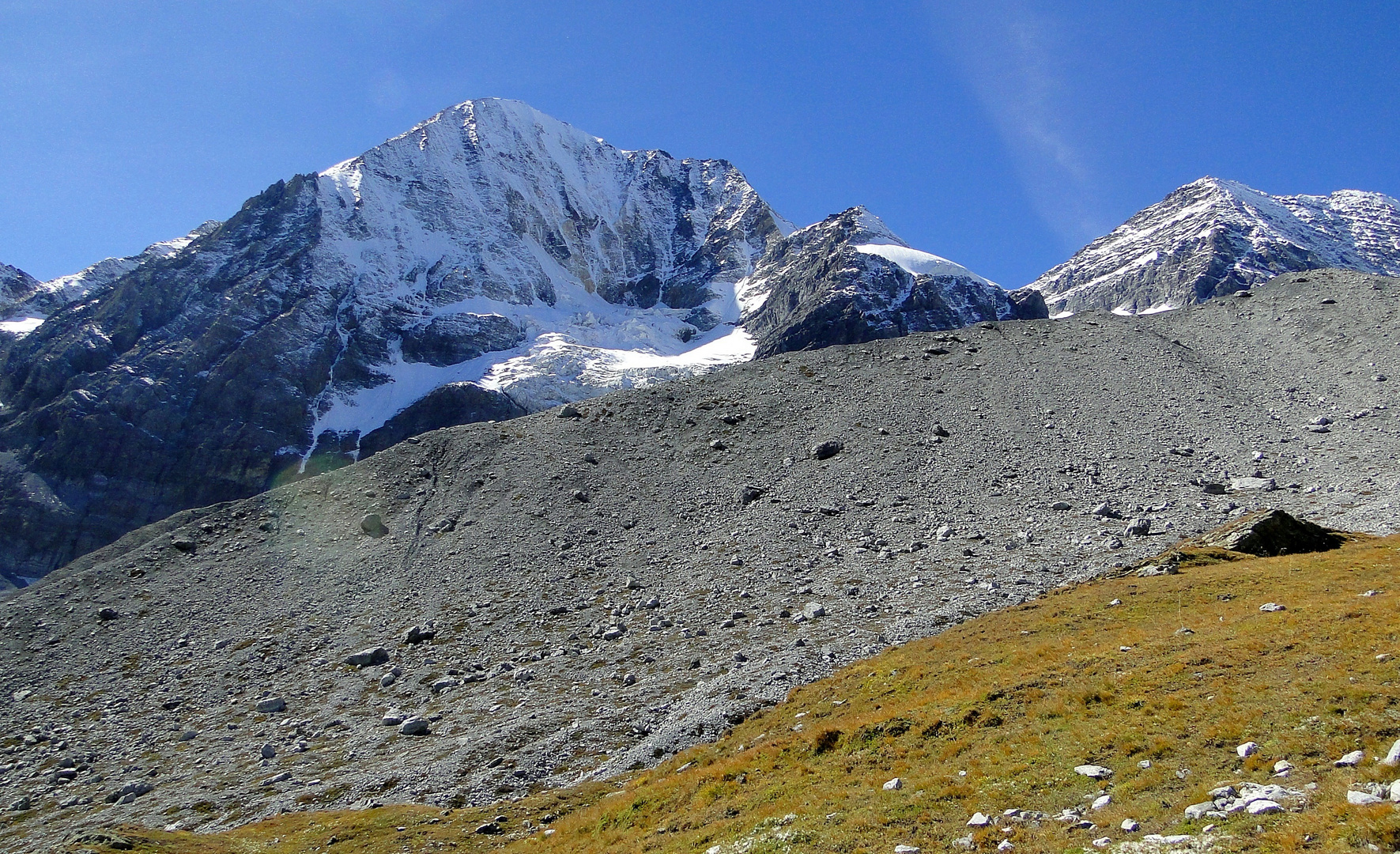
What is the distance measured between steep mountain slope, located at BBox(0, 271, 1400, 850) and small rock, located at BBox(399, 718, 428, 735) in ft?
1.32

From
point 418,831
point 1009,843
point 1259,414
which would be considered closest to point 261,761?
point 418,831

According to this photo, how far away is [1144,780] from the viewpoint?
13.1m

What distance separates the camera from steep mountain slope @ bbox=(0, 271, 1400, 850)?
2903cm

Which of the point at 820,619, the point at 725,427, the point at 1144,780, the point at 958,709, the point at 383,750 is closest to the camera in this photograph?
the point at 1144,780

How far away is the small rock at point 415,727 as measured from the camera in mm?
29891

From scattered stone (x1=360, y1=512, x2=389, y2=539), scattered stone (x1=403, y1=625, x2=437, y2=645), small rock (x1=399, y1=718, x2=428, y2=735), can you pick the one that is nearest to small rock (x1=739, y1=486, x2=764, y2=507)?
scattered stone (x1=403, y1=625, x2=437, y2=645)

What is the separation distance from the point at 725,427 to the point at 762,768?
39.9 metres

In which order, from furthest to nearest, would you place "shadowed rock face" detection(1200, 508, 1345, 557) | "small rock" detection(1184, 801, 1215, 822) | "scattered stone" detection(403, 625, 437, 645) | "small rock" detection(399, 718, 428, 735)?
"scattered stone" detection(403, 625, 437, 645) < "shadowed rock face" detection(1200, 508, 1345, 557) < "small rock" detection(399, 718, 428, 735) < "small rock" detection(1184, 801, 1215, 822)

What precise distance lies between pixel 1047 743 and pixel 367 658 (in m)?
31.0

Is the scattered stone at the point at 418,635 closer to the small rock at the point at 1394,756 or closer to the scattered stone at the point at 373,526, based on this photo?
the scattered stone at the point at 373,526

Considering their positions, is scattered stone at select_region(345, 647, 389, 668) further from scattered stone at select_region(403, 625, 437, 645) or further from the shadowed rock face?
the shadowed rock face

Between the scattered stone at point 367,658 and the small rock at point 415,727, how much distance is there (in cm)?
734

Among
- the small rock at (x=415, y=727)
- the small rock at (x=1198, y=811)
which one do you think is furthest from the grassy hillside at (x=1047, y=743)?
the small rock at (x=415, y=727)

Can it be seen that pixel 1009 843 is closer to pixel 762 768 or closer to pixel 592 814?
pixel 762 768
